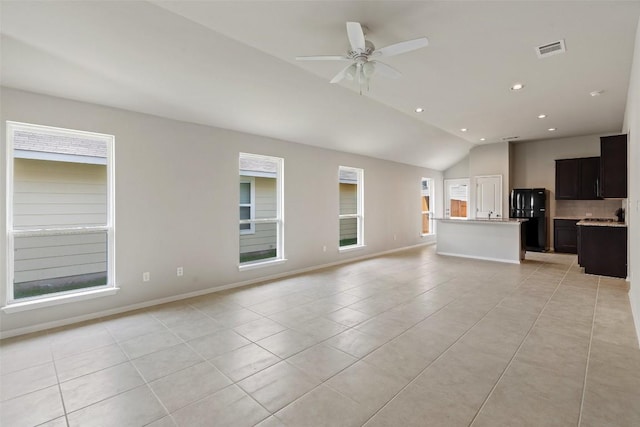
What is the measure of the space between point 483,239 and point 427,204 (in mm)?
3306

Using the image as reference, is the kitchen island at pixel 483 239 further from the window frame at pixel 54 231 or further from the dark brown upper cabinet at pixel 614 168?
the window frame at pixel 54 231

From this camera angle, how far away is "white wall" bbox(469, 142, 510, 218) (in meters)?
8.21

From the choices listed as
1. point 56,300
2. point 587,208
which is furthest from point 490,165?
point 56,300

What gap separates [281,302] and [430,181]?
25.2 feet

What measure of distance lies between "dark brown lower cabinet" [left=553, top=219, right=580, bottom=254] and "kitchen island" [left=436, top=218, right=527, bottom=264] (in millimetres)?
Answer: 1650

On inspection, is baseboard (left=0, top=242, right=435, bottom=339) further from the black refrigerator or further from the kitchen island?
the black refrigerator

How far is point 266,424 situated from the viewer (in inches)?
72.7

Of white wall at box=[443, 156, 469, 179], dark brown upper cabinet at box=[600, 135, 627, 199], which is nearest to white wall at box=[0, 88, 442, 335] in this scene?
dark brown upper cabinet at box=[600, 135, 627, 199]

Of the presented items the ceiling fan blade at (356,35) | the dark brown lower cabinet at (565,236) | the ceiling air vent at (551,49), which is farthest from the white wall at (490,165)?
the ceiling fan blade at (356,35)

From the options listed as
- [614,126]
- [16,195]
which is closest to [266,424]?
[16,195]

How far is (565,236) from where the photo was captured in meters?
7.64

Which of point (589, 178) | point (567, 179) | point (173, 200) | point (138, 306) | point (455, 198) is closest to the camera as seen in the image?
point (138, 306)

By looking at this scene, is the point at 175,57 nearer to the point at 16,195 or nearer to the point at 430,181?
the point at 16,195

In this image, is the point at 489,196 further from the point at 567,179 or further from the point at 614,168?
the point at 614,168
